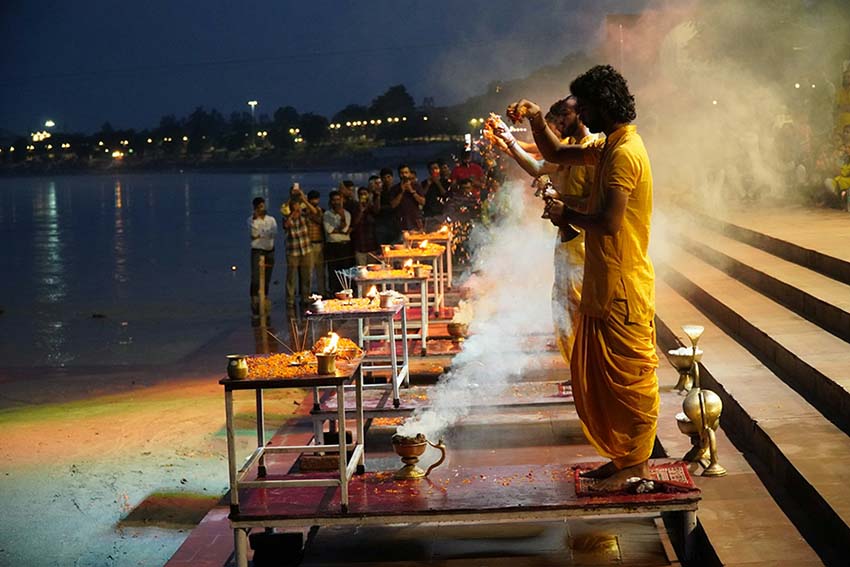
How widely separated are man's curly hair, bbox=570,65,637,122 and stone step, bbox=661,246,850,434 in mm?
2224

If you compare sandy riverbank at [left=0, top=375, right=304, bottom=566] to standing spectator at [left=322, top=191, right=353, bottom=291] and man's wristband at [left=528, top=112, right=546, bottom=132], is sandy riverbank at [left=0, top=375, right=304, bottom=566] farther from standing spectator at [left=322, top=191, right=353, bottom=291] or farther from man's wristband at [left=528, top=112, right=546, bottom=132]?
standing spectator at [left=322, top=191, right=353, bottom=291]

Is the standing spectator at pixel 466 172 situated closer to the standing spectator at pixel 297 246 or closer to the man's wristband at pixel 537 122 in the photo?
the standing spectator at pixel 297 246

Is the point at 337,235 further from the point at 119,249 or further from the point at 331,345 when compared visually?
the point at 119,249

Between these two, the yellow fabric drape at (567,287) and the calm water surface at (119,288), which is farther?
the calm water surface at (119,288)

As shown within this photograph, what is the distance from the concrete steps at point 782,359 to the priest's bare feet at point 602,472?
575 millimetres

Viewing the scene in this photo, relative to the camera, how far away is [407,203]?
18.3 metres

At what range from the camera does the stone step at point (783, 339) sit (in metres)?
6.74

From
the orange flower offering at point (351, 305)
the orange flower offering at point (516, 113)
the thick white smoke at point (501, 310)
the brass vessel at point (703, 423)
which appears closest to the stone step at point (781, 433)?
the brass vessel at point (703, 423)

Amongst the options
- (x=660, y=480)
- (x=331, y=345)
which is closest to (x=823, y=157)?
(x=331, y=345)

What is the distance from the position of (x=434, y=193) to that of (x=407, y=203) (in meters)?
1.75

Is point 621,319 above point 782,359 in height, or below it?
above

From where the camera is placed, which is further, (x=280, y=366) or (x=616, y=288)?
(x=280, y=366)

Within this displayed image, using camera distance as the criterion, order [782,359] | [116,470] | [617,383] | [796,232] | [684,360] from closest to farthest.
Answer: [617,383] → [684,360] → [782,359] → [116,470] → [796,232]

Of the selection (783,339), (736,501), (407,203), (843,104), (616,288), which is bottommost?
(736,501)
